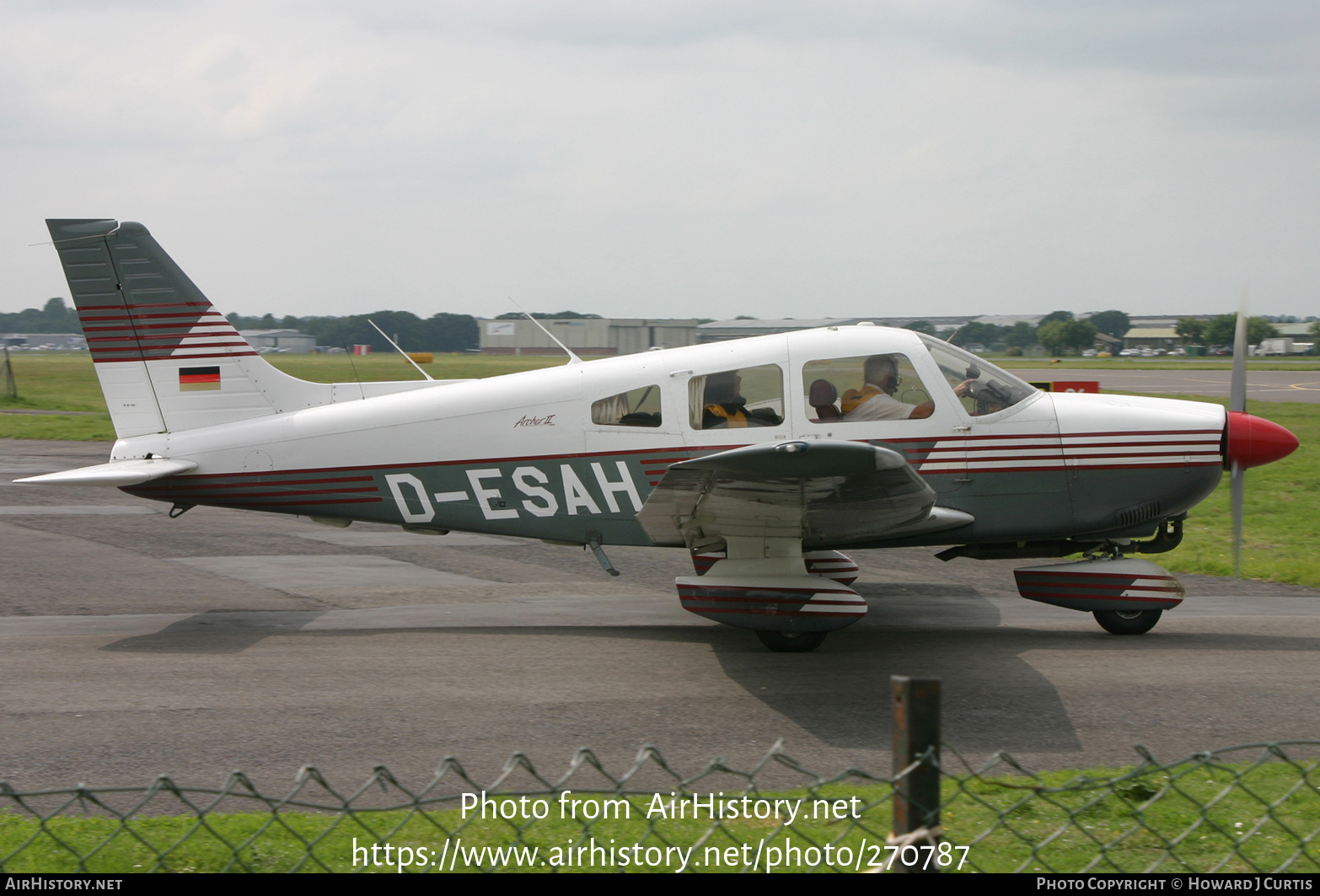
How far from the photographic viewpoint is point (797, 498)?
260 inches

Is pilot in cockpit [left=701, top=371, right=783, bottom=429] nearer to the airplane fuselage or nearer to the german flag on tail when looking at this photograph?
the airplane fuselage

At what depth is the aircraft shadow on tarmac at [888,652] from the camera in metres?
5.77

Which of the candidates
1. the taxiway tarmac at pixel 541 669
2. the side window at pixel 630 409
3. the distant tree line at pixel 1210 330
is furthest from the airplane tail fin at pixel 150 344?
the distant tree line at pixel 1210 330

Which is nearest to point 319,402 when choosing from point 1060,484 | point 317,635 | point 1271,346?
point 317,635

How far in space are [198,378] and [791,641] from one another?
5271 millimetres

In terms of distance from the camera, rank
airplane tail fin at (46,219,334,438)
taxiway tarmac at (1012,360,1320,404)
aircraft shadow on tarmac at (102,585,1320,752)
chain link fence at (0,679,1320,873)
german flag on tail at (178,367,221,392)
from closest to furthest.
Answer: chain link fence at (0,679,1320,873), aircraft shadow on tarmac at (102,585,1320,752), airplane tail fin at (46,219,334,438), german flag on tail at (178,367,221,392), taxiway tarmac at (1012,360,1320,404)

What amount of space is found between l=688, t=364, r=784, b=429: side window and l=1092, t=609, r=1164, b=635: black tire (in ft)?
9.64

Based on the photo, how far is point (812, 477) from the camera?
6.16 meters

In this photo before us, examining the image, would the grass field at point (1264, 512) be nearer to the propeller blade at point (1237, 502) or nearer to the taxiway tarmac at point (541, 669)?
the taxiway tarmac at point (541, 669)

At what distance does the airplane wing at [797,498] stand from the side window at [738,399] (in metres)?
0.88

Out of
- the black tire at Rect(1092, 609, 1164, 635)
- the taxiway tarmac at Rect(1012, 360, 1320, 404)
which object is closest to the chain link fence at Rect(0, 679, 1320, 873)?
the black tire at Rect(1092, 609, 1164, 635)

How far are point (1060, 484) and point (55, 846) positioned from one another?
262 inches

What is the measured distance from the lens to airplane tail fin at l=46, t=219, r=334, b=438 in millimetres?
8391

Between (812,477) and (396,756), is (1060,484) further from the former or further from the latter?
(396,756)
